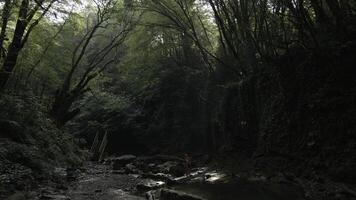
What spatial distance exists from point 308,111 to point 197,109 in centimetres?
1261

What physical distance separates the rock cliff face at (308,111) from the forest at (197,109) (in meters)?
0.04

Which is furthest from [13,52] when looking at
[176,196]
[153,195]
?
[176,196]

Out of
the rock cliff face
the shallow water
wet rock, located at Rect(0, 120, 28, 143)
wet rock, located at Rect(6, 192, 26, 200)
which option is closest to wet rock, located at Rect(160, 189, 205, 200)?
the shallow water

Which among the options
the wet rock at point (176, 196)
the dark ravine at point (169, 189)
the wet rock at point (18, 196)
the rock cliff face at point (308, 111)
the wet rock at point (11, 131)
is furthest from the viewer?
the wet rock at point (11, 131)

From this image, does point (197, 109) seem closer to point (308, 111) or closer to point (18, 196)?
point (308, 111)

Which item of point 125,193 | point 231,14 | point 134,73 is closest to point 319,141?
point 125,193

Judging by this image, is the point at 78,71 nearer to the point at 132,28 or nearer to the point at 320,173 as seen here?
the point at 132,28

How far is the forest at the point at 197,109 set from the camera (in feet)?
30.6

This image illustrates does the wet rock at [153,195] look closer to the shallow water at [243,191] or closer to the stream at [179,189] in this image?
the stream at [179,189]

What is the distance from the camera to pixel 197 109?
23266 mm

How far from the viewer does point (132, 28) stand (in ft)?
74.0

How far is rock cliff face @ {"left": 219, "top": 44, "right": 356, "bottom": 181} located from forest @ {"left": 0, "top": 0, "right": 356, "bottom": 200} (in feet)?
0.13

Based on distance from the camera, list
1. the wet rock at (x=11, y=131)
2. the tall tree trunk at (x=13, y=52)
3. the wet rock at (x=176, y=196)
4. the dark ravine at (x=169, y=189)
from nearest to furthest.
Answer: the wet rock at (x=176, y=196) < the dark ravine at (x=169, y=189) < the wet rock at (x=11, y=131) < the tall tree trunk at (x=13, y=52)

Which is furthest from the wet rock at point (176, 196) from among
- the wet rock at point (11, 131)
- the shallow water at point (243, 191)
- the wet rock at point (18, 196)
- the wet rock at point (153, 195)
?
the wet rock at point (11, 131)
